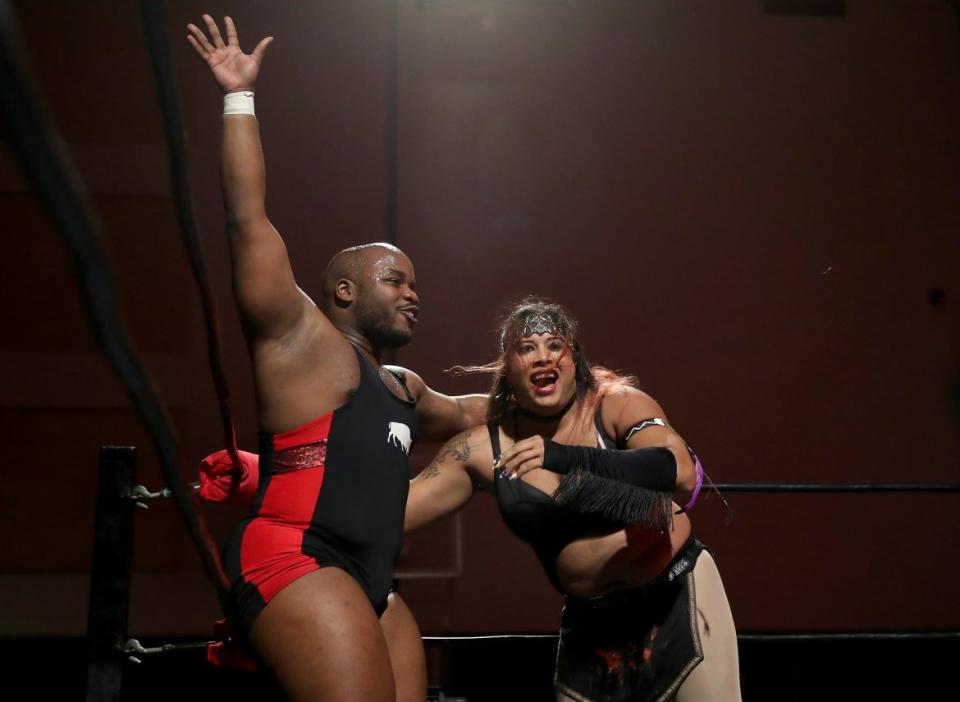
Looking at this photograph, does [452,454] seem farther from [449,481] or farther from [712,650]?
[712,650]

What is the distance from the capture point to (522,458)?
1.60 meters

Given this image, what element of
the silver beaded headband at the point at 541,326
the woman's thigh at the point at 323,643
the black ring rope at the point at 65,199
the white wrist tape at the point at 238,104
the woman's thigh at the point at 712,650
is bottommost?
the woman's thigh at the point at 712,650

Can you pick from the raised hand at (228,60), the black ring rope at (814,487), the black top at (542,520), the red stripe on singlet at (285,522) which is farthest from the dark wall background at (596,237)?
the raised hand at (228,60)

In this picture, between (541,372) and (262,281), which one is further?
(541,372)

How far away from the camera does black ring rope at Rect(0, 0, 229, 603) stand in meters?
0.36

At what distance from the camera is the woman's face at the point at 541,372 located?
6.15 feet

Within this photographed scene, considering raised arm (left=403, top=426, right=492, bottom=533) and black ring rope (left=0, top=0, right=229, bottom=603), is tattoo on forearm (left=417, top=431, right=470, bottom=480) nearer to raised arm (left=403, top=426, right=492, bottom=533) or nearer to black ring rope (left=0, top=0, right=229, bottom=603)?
raised arm (left=403, top=426, right=492, bottom=533)

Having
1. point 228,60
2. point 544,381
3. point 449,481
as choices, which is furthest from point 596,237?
point 228,60

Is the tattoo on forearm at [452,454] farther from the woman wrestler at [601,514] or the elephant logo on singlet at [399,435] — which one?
the elephant logo on singlet at [399,435]

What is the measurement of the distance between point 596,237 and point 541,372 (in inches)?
70.9

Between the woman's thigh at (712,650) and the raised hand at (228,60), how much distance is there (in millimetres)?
1310

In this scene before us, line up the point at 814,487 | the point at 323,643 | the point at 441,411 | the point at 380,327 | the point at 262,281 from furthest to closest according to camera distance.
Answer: the point at 814,487 → the point at 441,411 → the point at 380,327 → the point at 262,281 → the point at 323,643

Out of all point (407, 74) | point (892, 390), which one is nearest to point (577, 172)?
point (407, 74)

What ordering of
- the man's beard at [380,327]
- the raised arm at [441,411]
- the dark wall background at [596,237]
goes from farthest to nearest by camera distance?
the dark wall background at [596,237]
the raised arm at [441,411]
the man's beard at [380,327]
